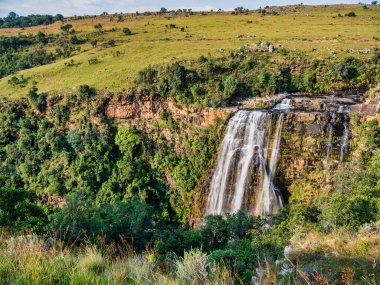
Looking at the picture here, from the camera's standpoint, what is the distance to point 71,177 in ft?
133

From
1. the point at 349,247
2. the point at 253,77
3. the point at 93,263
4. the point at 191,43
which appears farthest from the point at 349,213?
the point at 191,43

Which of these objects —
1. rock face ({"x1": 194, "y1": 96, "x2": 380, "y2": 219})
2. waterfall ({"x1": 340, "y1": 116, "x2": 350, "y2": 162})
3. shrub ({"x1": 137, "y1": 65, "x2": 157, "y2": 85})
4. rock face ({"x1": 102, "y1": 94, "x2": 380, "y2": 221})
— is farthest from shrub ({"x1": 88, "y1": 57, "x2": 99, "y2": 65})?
waterfall ({"x1": 340, "y1": 116, "x2": 350, "y2": 162})

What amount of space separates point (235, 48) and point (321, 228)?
114 feet

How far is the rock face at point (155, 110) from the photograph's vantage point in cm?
3528

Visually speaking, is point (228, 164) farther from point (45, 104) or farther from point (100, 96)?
point (45, 104)

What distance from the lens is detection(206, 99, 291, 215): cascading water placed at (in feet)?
99.7

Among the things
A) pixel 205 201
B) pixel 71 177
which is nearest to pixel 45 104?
pixel 71 177

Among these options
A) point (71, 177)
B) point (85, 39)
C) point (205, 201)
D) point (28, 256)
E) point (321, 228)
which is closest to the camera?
point (28, 256)

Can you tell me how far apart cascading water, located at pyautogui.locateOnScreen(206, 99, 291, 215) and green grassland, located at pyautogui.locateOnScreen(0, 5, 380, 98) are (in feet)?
49.4

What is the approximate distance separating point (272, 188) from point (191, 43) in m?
30.8

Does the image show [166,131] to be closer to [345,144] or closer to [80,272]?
[345,144]

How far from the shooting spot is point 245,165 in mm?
31297

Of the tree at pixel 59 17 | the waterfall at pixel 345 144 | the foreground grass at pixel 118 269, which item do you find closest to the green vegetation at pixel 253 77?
the waterfall at pixel 345 144

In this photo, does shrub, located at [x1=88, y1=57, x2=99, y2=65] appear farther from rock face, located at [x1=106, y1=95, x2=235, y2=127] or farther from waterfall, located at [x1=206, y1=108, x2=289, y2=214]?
waterfall, located at [x1=206, y1=108, x2=289, y2=214]
